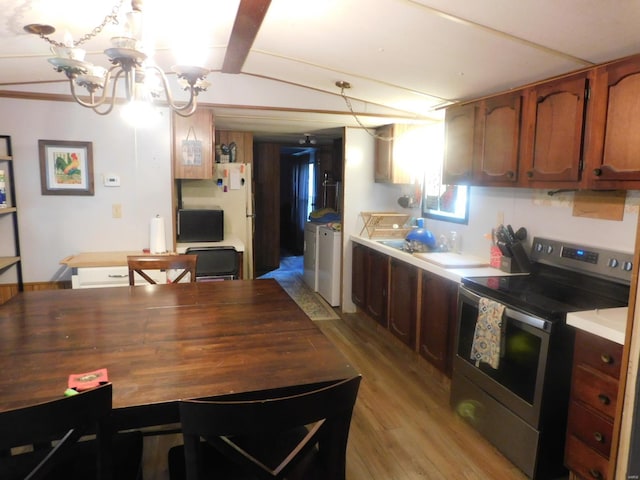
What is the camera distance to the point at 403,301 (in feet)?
11.5

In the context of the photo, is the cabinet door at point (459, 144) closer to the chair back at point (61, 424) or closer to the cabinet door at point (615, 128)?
Answer: the cabinet door at point (615, 128)

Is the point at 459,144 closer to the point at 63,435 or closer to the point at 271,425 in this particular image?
the point at 271,425

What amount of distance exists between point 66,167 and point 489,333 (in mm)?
3310

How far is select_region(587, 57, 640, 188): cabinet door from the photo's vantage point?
1830mm

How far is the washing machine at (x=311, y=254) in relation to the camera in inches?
207

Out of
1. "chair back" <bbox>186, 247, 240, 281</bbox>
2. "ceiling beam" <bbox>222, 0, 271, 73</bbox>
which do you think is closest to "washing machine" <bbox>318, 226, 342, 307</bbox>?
"chair back" <bbox>186, 247, 240, 281</bbox>

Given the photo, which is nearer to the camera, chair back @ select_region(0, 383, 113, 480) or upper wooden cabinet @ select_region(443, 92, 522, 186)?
chair back @ select_region(0, 383, 113, 480)

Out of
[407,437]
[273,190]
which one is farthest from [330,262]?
[407,437]

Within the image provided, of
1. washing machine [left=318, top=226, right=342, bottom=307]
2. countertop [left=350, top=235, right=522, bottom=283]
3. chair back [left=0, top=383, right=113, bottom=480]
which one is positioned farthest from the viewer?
washing machine [left=318, top=226, right=342, bottom=307]

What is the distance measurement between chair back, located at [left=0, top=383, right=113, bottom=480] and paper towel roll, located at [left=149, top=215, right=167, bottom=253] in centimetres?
242

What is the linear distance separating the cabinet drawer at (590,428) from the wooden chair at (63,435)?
1.83 meters

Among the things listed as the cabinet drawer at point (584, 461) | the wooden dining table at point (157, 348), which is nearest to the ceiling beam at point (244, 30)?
the wooden dining table at point (157, 348)

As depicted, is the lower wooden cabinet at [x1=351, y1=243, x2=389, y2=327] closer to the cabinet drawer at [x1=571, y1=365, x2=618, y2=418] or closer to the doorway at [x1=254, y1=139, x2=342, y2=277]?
the doorway at [x1=254, y1=139, x2=342, y2=277]

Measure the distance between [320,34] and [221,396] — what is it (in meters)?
1.82
